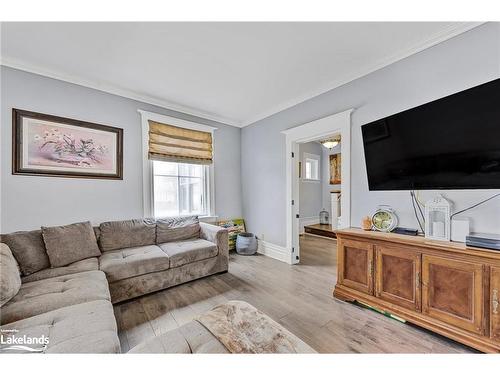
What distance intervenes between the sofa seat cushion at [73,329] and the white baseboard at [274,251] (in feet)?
8.50

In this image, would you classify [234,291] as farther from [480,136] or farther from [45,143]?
[45,143]

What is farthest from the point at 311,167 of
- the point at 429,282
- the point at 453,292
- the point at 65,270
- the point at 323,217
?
the point at 65,270

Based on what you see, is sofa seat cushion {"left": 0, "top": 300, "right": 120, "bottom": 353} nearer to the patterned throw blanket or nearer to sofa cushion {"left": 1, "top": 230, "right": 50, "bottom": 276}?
the patterned throw blanket

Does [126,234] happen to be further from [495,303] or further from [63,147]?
[495,303]

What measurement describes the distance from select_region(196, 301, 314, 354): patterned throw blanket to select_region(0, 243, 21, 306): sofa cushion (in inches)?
53.0

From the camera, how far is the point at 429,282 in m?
1.65

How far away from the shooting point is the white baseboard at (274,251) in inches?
134

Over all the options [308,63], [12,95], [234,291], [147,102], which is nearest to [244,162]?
[147,102]

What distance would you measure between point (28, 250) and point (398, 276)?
348 cm

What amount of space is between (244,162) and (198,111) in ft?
4.35

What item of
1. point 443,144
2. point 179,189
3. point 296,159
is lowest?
point 179,189

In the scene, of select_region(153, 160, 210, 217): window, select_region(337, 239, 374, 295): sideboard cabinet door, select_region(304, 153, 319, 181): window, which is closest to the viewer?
select_region(337, 239, 374, 295): sideboard cabinet door

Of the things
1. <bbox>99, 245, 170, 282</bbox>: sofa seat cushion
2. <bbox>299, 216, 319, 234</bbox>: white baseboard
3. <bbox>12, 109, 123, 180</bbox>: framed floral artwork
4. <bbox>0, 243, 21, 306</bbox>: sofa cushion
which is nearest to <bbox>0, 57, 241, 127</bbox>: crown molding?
<bbox>12, 109, 123, 180</bbox>: framed floral artwork

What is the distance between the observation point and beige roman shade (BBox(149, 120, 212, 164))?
10.6 feet
